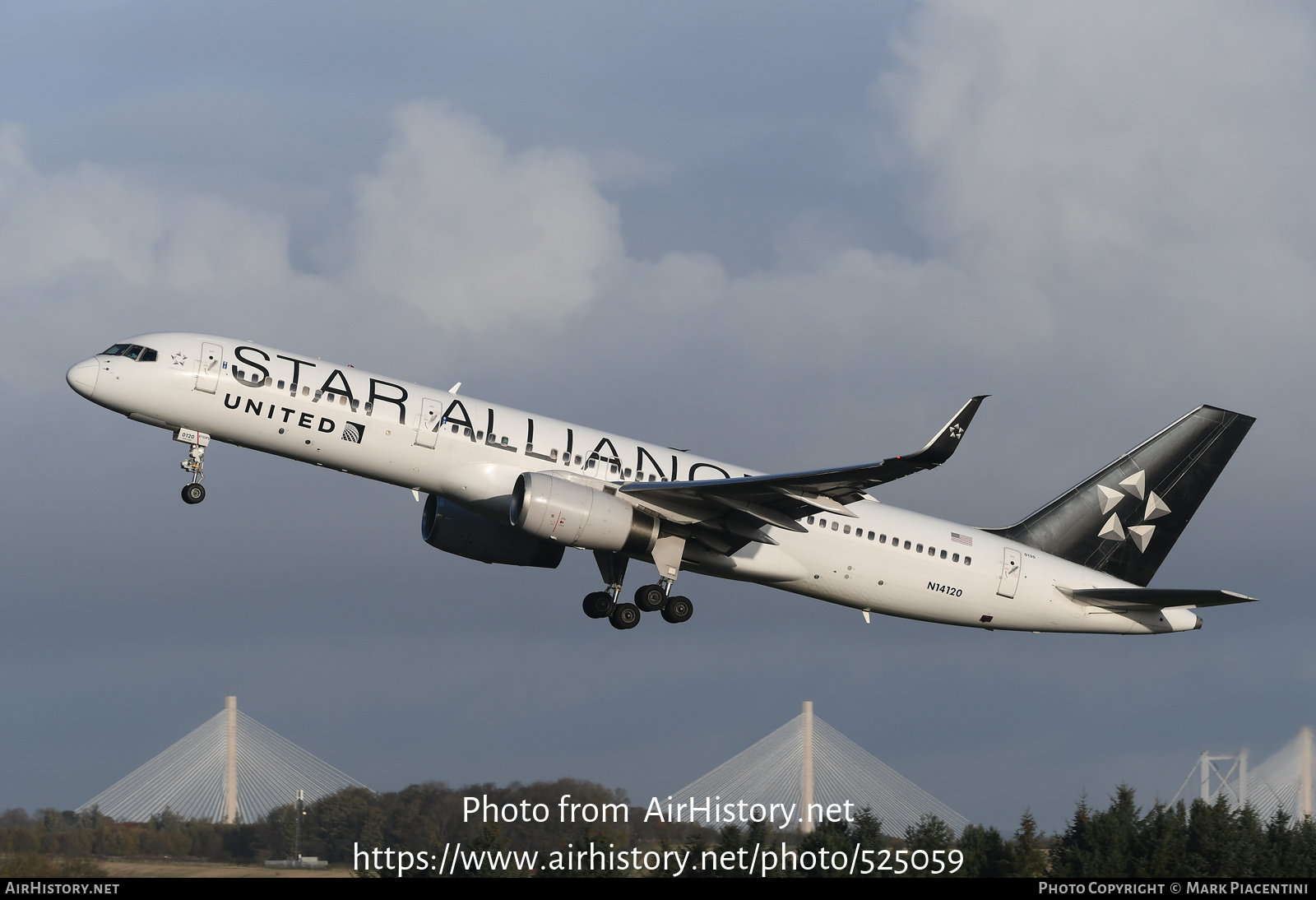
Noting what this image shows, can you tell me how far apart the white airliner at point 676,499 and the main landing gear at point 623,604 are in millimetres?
54

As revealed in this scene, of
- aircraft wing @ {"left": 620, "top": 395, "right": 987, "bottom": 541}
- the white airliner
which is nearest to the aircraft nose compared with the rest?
the white airliner

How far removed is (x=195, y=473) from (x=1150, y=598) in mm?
28041

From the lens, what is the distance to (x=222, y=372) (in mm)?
37156

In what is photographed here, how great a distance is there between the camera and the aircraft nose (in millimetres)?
36969

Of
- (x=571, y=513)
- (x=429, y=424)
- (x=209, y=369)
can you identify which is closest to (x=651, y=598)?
(x=571, y=513)

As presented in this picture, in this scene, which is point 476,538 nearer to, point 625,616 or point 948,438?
point 625,616

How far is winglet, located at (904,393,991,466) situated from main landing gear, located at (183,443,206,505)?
60.9 ft

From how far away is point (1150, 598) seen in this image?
141ft
